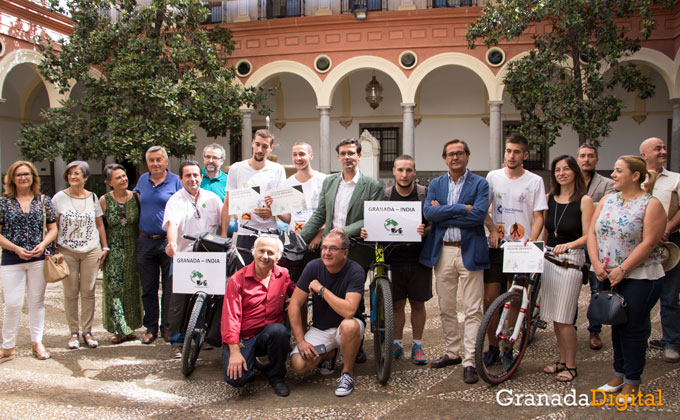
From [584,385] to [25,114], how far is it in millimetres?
21662

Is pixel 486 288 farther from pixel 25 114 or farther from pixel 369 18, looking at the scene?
pixel 25 114

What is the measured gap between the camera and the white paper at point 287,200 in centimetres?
450

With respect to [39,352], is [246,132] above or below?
above

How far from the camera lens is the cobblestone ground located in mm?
3498

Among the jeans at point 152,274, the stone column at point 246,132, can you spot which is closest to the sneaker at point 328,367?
the jeans at point 152,274

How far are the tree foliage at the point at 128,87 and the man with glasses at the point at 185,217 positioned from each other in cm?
790

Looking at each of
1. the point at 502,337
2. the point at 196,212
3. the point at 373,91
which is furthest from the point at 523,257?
the point at 373,91

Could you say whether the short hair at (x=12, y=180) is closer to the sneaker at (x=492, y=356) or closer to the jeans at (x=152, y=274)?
the jeans at (x=152, y=274)

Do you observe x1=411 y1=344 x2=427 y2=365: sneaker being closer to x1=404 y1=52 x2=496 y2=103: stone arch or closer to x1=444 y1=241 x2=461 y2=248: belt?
x1=444 y1=241 x2=461 y2=248: belt

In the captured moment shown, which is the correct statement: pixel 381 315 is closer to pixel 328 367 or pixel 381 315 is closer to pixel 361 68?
pixel 328 367

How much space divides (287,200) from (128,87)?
30.0 feet

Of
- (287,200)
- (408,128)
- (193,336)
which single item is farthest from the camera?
(408,128)

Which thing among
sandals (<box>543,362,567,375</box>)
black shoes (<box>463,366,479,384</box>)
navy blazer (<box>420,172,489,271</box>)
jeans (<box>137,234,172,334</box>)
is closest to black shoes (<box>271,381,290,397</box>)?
black shoes (<box>463,366,479,384</box>)

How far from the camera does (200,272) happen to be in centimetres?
422
